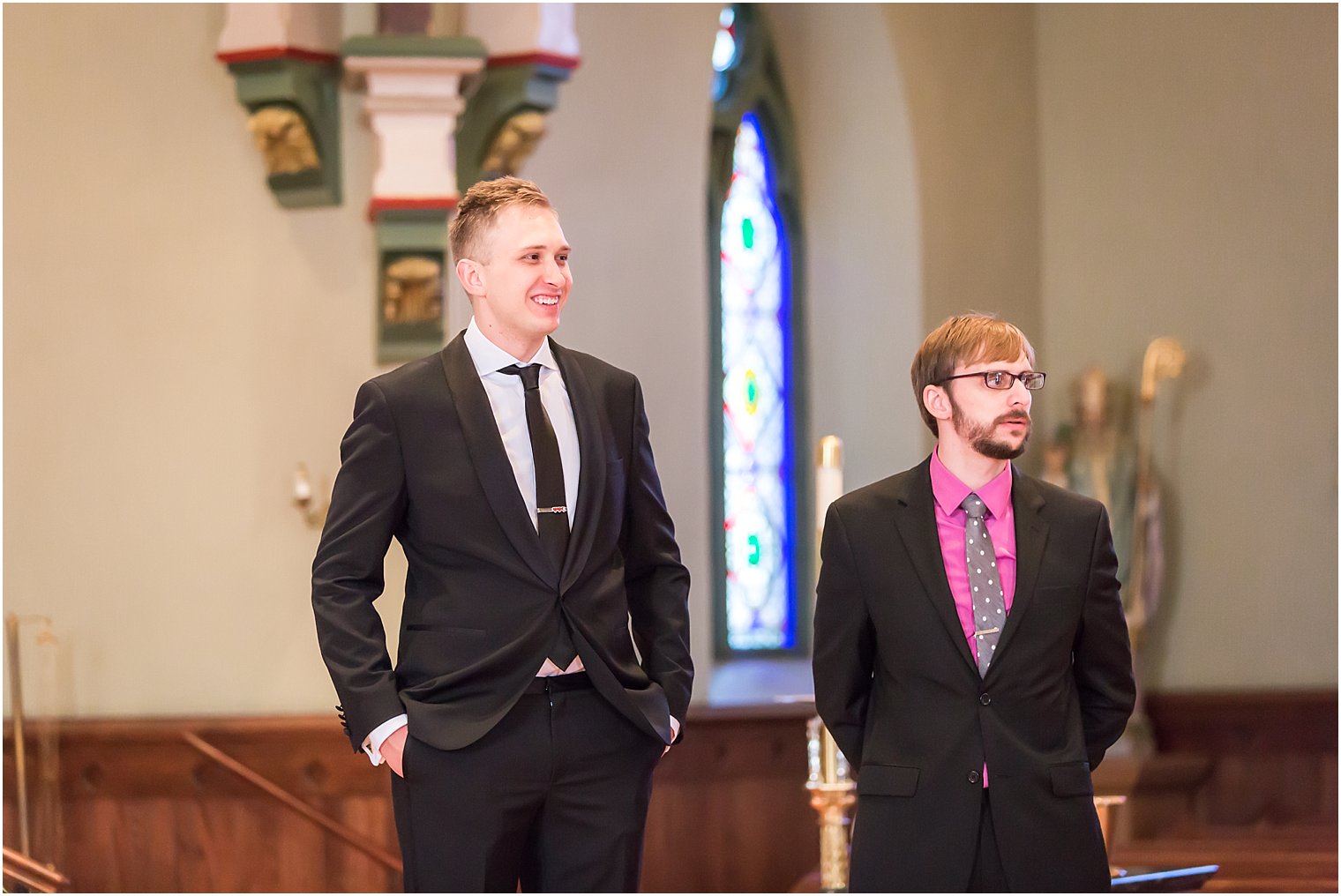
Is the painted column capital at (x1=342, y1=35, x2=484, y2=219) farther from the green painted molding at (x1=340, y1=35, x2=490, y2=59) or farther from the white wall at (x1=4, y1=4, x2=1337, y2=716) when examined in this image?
the white wall at (x1=4, y1=4, x2=1337, y2=716)

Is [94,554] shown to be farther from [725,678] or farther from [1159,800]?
[1159,800]

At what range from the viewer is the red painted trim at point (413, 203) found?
17.5ft

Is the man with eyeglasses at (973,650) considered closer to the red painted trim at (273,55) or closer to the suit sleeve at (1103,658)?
the suit sleeve at (1103,658)

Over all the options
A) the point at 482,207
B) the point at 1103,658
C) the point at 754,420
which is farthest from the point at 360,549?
the point at 754,420

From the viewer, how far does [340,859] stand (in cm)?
557

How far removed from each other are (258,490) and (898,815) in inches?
135

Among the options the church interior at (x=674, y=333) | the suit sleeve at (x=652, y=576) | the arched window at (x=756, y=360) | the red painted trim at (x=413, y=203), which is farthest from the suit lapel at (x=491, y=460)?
the arched window at (x=756, y=360)

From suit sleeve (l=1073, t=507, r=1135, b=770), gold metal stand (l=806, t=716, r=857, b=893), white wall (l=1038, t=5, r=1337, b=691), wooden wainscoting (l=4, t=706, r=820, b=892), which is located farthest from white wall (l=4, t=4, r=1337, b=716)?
suit sleeve (l=1073, t=507, r=1135, b=770)

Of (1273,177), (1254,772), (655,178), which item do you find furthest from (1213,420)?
(655,178)

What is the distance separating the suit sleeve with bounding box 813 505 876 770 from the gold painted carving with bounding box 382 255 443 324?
9.27ft

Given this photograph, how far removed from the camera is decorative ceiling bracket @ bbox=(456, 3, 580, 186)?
5.35 metres

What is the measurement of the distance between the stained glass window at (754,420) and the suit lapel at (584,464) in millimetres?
4795

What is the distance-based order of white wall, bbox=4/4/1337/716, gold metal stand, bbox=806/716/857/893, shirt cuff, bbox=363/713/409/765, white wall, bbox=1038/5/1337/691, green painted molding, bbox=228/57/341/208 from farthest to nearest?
white wall, bbox=1038/5/1337/691
white wall, bbox=4/4/1337/716
green painted molding, bbox=228/57/341/208
gold metal stand, bbox=806/716/857/893
shirt cuff, bbox=363/713/409/765

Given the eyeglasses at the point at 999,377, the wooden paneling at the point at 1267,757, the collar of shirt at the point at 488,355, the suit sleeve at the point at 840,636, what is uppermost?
the collar of shirt at the point at 488,355
